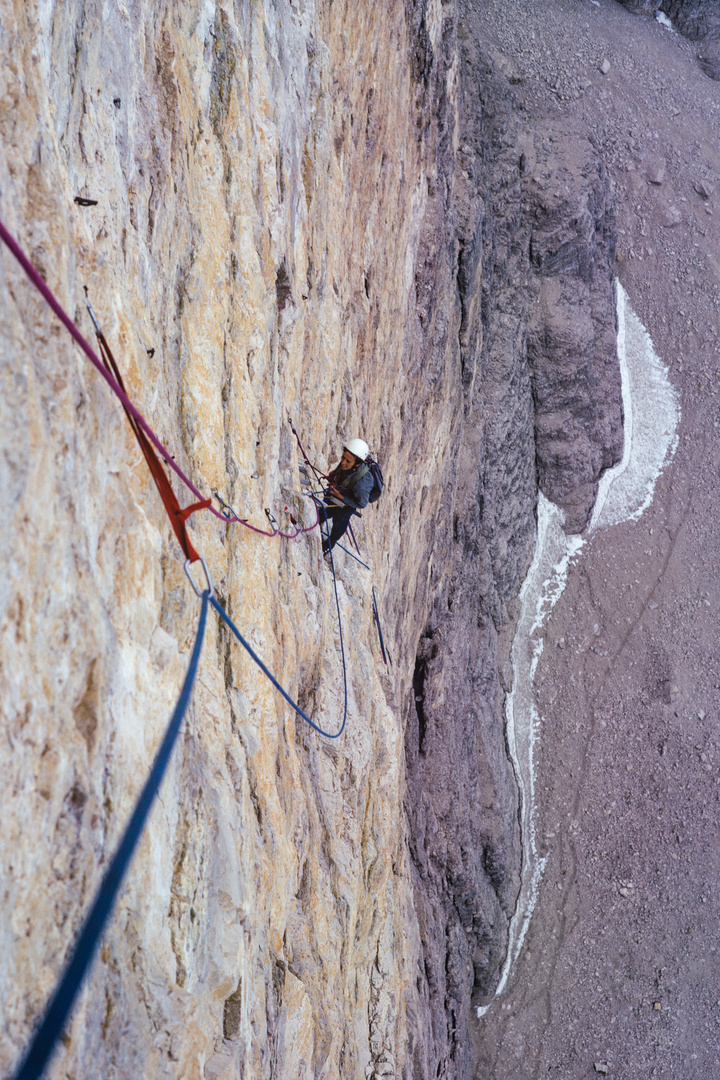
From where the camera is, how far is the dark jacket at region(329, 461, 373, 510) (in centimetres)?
645

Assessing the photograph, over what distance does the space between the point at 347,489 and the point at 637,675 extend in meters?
11.2

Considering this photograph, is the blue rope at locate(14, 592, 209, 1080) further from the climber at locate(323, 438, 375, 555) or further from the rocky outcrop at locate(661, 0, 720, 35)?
the rocky outcrop at locate(661, 0, 720, 35)

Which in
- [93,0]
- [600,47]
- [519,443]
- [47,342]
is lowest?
[519,443]

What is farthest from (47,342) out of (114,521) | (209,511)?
(209,511)

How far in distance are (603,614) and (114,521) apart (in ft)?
46.8

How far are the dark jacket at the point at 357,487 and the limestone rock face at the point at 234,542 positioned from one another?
438 mm

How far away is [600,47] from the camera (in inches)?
741

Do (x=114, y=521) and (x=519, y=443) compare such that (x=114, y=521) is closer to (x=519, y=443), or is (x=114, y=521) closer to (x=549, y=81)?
(x=519, y=443)

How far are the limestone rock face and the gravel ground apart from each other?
2787 mm

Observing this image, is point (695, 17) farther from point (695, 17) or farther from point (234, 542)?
point (234, 542)

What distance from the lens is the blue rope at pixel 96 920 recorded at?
2512 millimetres

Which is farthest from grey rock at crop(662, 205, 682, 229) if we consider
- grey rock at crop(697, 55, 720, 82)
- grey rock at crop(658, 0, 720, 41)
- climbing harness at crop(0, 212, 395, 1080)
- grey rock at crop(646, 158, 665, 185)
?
climbing harness at crop(0, 212, 395, 1080)

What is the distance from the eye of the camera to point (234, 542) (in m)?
4.79

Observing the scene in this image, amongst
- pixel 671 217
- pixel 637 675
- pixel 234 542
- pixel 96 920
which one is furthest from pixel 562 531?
pixel 96 920
